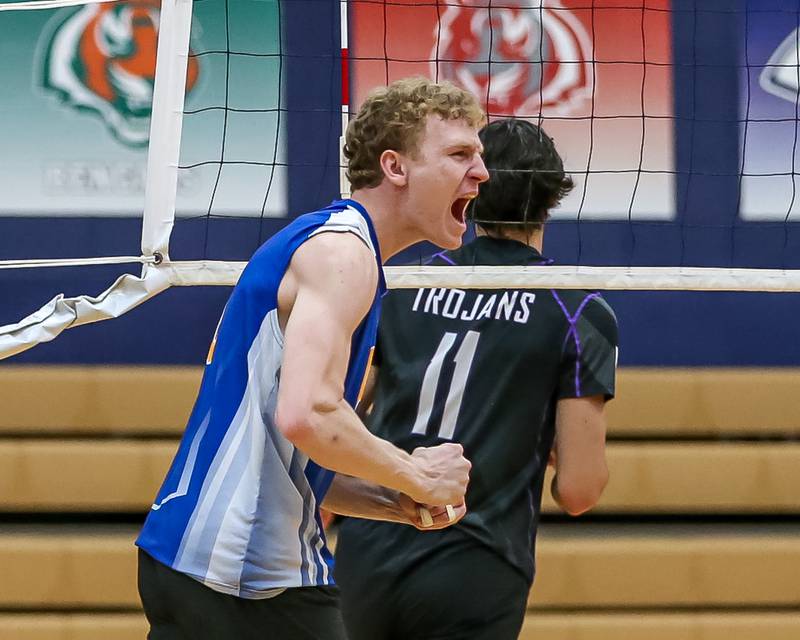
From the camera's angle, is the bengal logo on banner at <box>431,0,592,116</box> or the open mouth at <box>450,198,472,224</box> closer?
the open mouth at <box>450,198,472,224</box>

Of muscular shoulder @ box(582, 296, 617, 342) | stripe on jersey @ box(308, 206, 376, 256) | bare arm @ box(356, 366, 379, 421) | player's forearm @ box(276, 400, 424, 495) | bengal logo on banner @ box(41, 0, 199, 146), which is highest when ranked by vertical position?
bengal logo on banner @ box(41, 0, 199, 146)

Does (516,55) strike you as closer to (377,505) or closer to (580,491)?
(580,491)

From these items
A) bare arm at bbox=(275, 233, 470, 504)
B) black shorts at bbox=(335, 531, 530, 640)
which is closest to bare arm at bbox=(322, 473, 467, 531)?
bare arm at bbox=(275, 233, 470, 504)

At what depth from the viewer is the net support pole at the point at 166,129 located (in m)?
2.37

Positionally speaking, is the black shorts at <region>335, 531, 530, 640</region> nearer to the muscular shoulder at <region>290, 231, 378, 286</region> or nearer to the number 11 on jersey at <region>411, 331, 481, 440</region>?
the number 11 on jersey at <region>411, 331, 481, 440</region>

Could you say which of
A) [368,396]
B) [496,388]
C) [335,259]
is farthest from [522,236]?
[335,259]

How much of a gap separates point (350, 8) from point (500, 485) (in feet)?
5.69

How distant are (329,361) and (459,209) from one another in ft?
1.57

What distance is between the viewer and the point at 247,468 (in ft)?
5.60

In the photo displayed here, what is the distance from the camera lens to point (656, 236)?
142 inches

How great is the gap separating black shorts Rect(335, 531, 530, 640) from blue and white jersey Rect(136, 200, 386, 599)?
50 cm

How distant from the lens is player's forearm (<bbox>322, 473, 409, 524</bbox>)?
1924 mm

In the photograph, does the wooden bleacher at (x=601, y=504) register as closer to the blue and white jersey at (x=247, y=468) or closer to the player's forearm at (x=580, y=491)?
the player's forearm at (x=580, y=491)

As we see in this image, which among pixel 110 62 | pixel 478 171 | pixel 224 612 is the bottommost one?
pixel 224 612
